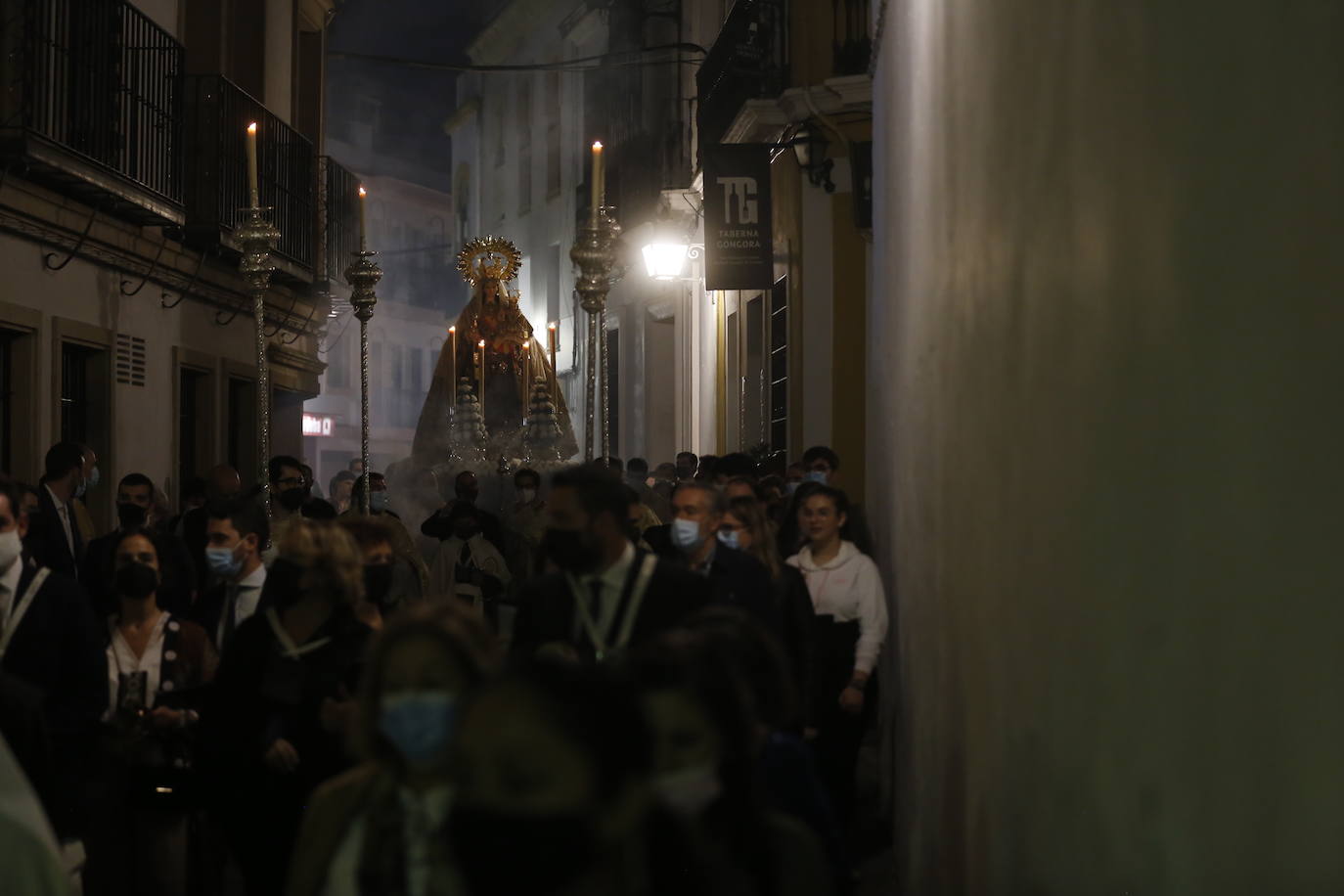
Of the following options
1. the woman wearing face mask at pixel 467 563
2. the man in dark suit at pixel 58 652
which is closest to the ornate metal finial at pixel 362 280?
the woman wearing face mask at pixel 467 563

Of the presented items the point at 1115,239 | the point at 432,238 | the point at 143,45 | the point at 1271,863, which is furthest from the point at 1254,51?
the point at 432,238

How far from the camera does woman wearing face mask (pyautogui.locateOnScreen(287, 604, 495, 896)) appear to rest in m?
3.04

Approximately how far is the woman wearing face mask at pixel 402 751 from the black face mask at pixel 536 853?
698mm

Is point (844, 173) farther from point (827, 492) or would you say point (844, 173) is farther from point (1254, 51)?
point (1254, 51)

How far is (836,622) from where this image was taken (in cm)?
827

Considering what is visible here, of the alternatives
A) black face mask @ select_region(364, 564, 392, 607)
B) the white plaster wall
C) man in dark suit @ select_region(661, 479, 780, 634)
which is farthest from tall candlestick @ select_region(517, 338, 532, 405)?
the white plaster wall

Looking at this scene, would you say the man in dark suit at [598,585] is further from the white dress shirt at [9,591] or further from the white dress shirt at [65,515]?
the white dress shirt at [65,515]

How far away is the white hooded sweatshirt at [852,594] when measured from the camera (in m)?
8.16

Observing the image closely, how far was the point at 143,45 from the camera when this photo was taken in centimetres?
1530

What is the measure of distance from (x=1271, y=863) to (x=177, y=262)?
1592cm

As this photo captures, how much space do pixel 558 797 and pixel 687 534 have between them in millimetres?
4786

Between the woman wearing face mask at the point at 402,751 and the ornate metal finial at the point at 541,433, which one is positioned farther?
the ornate metal finial at the point at 541,433

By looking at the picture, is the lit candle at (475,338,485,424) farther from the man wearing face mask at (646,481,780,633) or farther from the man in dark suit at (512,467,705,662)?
the man in dark suit at (512,467,705,662)

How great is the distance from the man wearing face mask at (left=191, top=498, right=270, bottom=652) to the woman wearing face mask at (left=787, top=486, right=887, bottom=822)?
8.00ft
